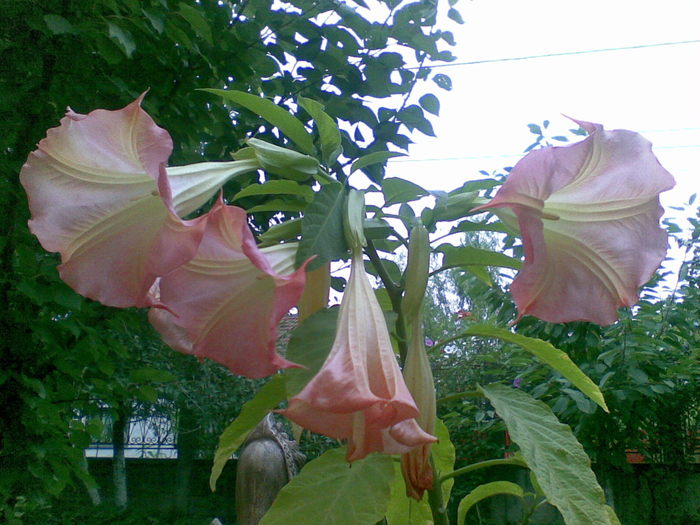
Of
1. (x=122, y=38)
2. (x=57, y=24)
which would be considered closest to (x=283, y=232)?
(x=122, y=38)

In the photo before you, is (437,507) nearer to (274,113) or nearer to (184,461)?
(274,113)

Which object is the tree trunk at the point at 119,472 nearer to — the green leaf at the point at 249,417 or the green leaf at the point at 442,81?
the green leaf at the point at 442,81

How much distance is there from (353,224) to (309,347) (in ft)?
0.25

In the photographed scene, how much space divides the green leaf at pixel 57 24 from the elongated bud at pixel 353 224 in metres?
1.06

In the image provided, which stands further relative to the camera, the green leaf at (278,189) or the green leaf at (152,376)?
the green leaf at (152,376)

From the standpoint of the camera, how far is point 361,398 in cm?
28

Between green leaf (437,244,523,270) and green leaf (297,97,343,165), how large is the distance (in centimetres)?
12

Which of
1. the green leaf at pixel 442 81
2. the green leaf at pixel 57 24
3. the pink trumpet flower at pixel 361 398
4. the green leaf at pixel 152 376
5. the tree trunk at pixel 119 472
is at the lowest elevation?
the tree trunk at pixel 119 472

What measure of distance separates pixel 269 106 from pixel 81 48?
1.10m

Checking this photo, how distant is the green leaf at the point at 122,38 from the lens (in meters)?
1.20

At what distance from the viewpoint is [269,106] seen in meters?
0.45

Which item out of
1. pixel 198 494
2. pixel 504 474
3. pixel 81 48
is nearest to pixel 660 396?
pixel 504 474

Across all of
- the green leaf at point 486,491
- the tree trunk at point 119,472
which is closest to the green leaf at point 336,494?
the green leaf at point 486,491

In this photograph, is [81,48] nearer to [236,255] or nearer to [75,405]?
[75,405]
